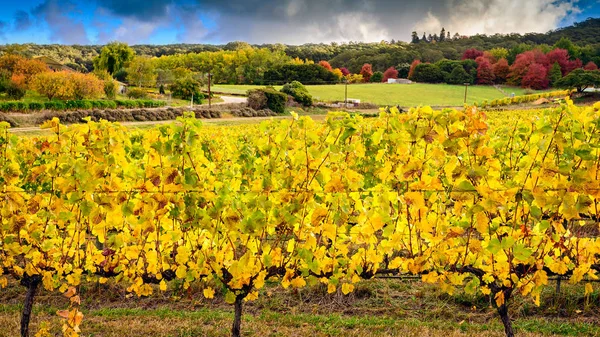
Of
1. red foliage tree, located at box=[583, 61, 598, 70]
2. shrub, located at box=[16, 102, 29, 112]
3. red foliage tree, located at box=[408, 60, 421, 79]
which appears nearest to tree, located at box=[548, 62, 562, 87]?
red foliage tree, located at box=[583, 61, 598, 70]

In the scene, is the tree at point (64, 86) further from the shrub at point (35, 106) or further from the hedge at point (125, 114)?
the hedge at point (125, 114)

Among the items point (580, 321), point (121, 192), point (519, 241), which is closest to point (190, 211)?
point (121, 192)

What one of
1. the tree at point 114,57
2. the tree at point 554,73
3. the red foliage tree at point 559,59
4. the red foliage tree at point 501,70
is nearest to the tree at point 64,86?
the tree at point 114,57

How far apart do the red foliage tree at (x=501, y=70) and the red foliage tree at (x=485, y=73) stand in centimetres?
71

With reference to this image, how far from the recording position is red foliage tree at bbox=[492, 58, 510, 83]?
70.9m

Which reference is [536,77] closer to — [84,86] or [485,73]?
[485,73]

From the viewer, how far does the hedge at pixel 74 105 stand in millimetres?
34438

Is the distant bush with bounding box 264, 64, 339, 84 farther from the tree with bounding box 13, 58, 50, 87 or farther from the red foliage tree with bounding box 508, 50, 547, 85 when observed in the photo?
the tree with bounding box 13, 58, 50, 87

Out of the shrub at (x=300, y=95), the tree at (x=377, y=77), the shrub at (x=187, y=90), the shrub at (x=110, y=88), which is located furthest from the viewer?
the tree at (x=377, y=77)

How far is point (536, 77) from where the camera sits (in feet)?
213

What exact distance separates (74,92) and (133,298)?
37.5m

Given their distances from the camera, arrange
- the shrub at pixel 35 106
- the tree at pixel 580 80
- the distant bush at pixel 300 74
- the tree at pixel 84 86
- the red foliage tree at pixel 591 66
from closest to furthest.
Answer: the shrub at pixel 35 106
the tree at pixel 84 86
the tree at pixel 580 80
the red foliage tree at pixel 591 66
the distant bush at pixel 300 74

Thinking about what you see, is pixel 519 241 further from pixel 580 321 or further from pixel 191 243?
pixel 191 243

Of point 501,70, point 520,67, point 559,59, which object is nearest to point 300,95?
point 520,67
